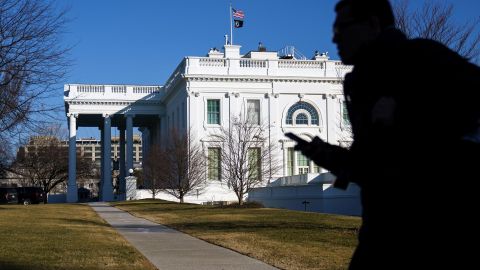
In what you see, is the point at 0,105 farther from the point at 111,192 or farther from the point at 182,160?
the point at 111,192

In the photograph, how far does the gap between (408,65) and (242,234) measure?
1482cm

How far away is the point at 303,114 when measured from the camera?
6581 centimetres

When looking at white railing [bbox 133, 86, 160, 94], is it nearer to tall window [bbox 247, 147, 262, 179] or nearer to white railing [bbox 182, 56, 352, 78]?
white railing [bbox 182, 56, 352, 78]

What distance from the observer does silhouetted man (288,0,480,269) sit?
262 centimetres

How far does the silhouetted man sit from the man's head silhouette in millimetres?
139

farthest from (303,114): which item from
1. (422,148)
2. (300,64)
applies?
(422,148)

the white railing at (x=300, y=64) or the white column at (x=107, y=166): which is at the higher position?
the white railing at (x=300, y=64)

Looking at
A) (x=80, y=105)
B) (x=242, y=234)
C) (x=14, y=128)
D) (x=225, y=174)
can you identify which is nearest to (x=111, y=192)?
(x=80, y=105)

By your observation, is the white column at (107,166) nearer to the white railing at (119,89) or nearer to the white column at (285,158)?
the white railing at (119,89)

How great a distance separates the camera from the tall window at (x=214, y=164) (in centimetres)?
5812

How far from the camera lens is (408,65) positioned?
8.78 feet

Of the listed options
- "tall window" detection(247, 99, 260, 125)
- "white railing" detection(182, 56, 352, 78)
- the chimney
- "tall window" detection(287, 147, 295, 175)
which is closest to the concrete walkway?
"tall window" detection(287, 147, 295, 175)

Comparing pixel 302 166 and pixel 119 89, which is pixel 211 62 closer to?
pixel 302 166

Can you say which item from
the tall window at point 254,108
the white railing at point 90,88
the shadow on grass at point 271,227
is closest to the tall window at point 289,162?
the tall window at point 254,108
